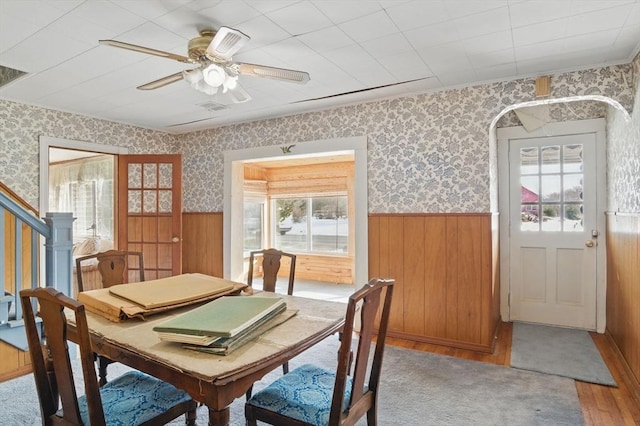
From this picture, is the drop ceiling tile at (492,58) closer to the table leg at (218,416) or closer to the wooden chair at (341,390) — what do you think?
the wooden chair at (341,390)

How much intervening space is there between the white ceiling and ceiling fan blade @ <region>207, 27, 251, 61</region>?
22 cm

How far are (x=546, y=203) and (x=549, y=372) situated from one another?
5.98 ft

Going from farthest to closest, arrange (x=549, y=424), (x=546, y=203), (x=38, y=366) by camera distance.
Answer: (x=546, y=203) < (x=549, y=424) < (x=38, y=366)

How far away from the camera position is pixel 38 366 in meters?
Answer: 1.47

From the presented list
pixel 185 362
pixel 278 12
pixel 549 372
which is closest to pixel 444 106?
pixel 278 12

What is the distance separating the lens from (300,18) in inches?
83.3

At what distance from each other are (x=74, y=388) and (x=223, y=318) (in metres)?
0.59

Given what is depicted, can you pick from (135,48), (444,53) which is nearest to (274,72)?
(135,48)

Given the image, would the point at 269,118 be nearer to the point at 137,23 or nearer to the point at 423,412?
the point at 137,23

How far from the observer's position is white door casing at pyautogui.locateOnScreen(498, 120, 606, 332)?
3.69m

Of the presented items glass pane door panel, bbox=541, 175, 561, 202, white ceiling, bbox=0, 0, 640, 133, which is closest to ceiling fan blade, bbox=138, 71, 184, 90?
white ceiling, bbox=0, 0, 640, 133

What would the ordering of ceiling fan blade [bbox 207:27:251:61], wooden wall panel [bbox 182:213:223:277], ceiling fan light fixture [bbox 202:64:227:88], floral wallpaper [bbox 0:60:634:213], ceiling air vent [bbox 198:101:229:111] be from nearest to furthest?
ceiling fan blade [bbox 207:27:251:61], ceiling fan light fixture [bbox 202:64:227:88], floral wallpaper [bbox 0:60:634:213], ceiling air vent [bbox 198:101:229:111], wooden wall panel [bbox 182:213:223:277]

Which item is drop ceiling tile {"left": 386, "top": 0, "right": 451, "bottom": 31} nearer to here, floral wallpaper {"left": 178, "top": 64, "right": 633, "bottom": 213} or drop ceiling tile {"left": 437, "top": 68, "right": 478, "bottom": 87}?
drop ceiling tile {"left": 437, "top": 68, "right": 478, "bottom": 87}

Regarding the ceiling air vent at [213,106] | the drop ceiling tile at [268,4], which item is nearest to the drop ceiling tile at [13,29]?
the drop ceiling tile at [268,4]
